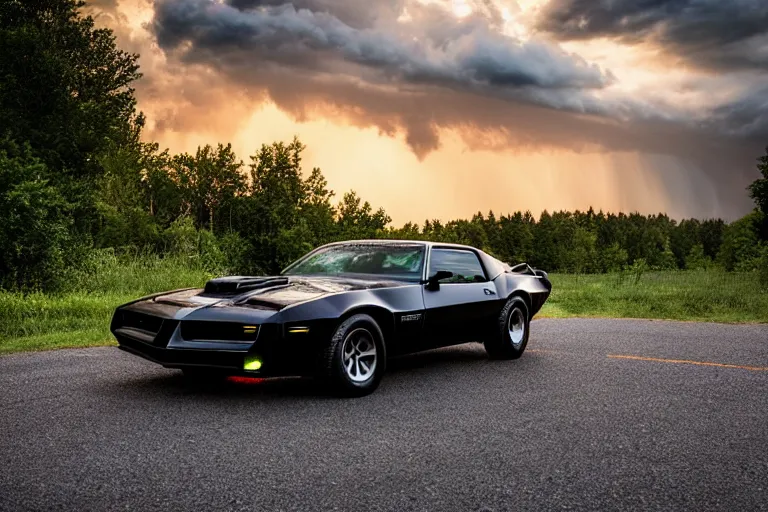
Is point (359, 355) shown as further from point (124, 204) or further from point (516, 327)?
point (124, 204)

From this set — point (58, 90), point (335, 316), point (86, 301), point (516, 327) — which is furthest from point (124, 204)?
point (335, 316)

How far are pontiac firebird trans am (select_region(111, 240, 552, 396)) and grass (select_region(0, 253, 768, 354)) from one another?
425cm

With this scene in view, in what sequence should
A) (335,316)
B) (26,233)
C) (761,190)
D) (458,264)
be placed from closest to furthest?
1. (335,316)
2. (458,264)
3. (26,233)
4. (761,190)

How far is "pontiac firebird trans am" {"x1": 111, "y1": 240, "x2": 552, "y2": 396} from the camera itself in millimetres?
5383

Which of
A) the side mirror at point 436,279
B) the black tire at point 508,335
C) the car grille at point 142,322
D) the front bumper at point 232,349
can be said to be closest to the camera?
the front bumper at point 232,349

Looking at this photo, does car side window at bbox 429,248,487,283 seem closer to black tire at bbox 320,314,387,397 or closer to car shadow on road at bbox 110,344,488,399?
car shadow on road at bbox 110,344,488,399

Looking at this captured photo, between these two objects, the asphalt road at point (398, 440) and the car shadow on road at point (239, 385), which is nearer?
the asphalt road at point (398, 440)

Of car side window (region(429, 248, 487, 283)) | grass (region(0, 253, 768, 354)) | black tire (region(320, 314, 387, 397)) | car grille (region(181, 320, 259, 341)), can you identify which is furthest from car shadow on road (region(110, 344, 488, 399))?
grass (region(0, 253, 768, 354))

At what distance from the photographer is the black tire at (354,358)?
561cm

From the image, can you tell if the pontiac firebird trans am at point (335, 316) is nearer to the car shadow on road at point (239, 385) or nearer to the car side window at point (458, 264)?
the car side window at point (458, 264)

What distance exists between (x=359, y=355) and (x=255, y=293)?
3.49 feet

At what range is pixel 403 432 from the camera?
4773 mm

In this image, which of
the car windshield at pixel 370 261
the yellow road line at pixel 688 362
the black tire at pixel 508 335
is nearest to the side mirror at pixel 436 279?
the car windshield at pixel 370 261

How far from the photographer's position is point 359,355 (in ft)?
19.5
